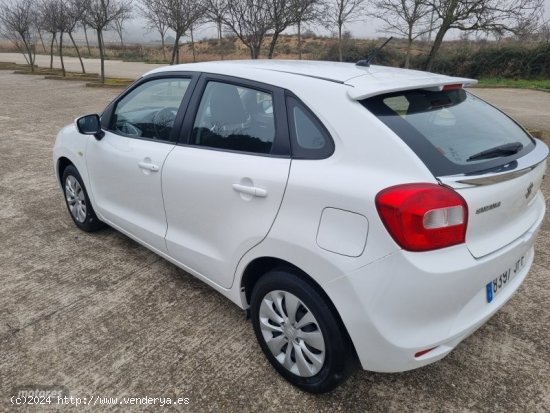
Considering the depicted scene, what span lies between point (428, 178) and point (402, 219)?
0.20m

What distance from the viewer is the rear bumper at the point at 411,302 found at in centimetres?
168

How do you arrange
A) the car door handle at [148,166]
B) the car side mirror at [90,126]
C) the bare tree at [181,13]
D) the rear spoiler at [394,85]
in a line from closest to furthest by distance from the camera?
1. the rear spoiler at [394,85]
2. the car door handle at [148,166]
3. the car side mirror at [90,126]
4. the bare tree at [181,13]

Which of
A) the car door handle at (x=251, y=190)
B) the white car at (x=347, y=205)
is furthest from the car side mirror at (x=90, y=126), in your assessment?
the car door handle at (x=251, y=190)

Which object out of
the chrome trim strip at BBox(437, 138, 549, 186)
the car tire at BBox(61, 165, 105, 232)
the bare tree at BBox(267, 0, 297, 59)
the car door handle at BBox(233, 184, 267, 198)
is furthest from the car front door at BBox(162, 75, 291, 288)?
the bare tree at BBox(267, 0, 297, 59)

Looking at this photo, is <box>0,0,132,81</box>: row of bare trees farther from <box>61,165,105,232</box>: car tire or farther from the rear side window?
the rear side window

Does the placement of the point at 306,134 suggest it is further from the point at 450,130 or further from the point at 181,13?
the point at 181,13

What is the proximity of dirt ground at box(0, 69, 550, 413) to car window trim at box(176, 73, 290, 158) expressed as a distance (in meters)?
1.16

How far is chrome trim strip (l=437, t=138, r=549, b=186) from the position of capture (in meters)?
1.72

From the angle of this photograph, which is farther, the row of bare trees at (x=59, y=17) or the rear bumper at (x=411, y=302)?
the row of bare trees at (x=59, y=17)

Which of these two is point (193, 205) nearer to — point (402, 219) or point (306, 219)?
point (306, 219)

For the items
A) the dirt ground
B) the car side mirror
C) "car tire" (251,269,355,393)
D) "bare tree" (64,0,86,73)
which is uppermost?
"bare tree" (64,0,86,73)

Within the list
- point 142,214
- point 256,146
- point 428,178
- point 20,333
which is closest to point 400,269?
point 428,178

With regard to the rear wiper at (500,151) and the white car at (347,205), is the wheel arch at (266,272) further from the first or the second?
the rear wiper at (500,151)

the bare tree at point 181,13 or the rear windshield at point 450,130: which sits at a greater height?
the bare tree at point 181,13
